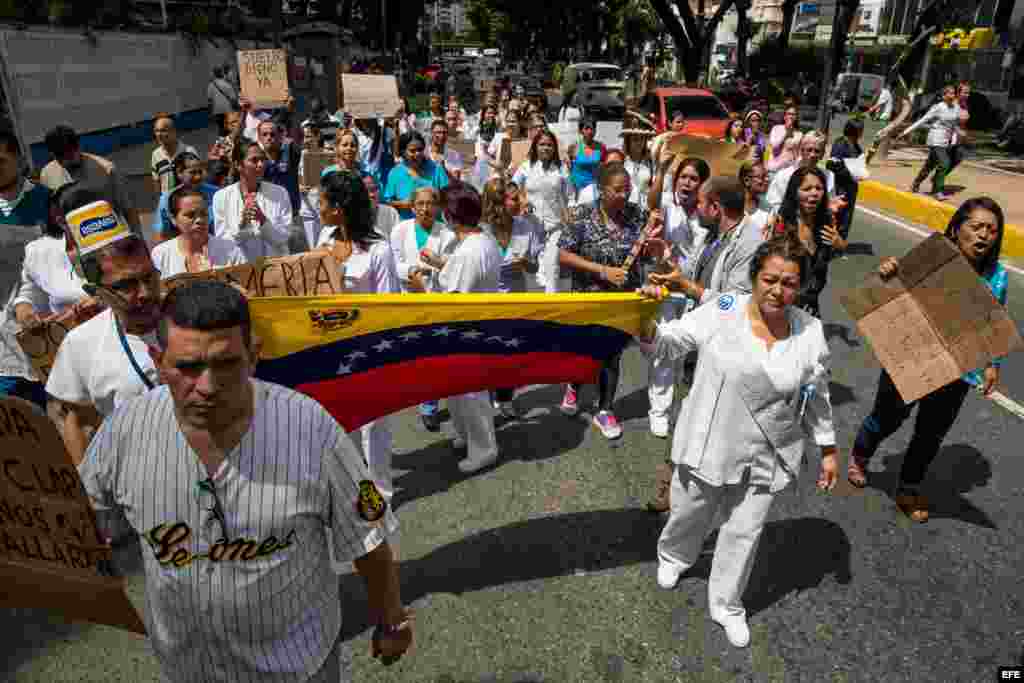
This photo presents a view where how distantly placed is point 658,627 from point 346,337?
6.53ft

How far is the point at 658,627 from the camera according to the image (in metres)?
3.38

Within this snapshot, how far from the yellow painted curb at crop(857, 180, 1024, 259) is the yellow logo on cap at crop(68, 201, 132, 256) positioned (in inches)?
422

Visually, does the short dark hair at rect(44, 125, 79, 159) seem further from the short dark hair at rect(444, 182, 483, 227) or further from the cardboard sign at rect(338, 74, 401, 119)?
the cardboard sign at rect(338, 74, 401, 119)

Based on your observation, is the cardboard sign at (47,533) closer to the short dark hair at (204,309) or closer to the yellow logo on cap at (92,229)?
the short dark hair at (204,309)

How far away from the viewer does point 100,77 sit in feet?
52.1

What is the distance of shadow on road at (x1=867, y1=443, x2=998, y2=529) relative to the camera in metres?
4.28

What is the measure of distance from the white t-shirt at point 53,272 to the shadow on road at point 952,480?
15.8ft

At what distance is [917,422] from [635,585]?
2004 millimetres

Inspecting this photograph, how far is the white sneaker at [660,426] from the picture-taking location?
5.18 meters

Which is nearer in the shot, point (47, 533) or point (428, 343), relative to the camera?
point (47, 533)

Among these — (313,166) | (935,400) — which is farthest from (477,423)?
(313,166)

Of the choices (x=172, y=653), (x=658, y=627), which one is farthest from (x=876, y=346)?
(x=172, y=653)

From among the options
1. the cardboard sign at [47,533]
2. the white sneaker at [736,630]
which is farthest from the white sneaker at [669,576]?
the cardboard sign at [47,533]

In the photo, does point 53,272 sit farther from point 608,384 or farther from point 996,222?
point 996,222
